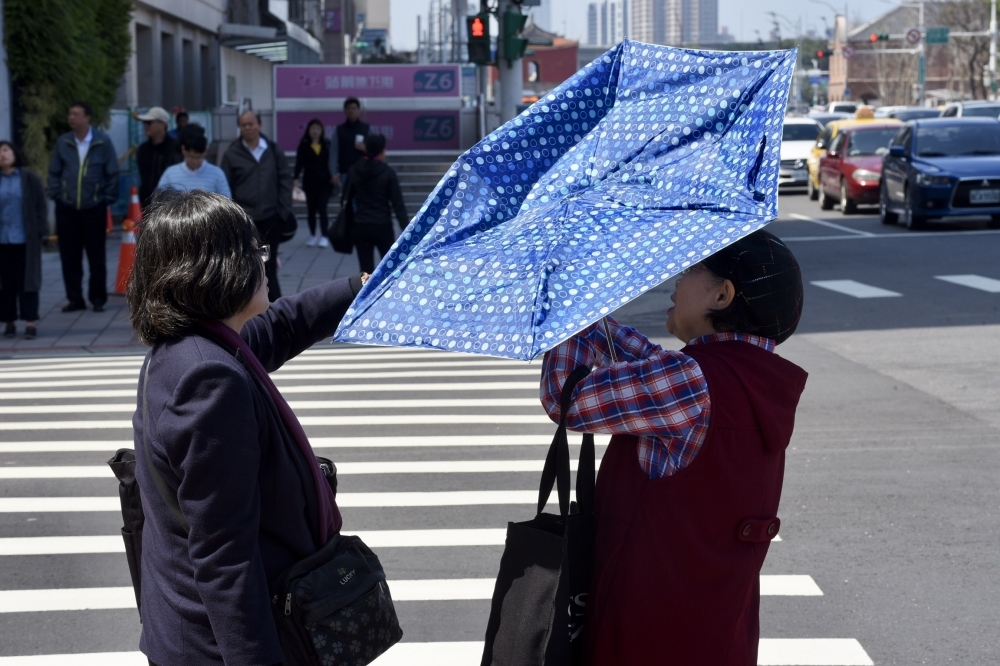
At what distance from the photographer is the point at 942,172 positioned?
773 inches

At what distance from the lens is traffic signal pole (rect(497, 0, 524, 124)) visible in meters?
18.4

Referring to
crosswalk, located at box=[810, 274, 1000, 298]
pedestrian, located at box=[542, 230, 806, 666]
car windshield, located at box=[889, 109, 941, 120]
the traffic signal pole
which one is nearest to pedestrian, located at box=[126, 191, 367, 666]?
pedestrian, located at box=[542, 230, 806, 666]

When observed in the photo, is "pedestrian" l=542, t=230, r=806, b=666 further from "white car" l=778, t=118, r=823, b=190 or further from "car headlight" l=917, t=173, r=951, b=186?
"white car" l=778, t=118, r=823, b=190

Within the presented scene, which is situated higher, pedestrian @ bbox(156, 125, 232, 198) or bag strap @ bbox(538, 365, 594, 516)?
pedestrian @ bbox(156, 125, 232, 198)

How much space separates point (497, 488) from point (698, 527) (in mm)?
4239

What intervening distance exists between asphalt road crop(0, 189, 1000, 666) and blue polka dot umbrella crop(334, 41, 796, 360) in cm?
238

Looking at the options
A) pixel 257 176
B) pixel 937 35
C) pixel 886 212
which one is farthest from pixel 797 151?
pixel 937 35

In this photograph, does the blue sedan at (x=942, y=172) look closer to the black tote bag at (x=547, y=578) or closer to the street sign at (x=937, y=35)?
the black tote bag at (x=547, y=578)

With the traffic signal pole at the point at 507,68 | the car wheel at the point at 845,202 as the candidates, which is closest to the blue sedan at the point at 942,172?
the car wheel at the point at 845,202

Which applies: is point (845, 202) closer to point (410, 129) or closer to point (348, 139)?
point (410, 129)

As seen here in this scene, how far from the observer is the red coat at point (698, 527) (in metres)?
2.27

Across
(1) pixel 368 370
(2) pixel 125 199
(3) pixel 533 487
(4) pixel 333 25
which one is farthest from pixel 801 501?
(4) pixel 333 25

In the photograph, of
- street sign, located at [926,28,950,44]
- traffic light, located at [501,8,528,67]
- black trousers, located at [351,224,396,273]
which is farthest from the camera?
street sign, located at [926,28,950,44]

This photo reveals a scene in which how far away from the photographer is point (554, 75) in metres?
136
